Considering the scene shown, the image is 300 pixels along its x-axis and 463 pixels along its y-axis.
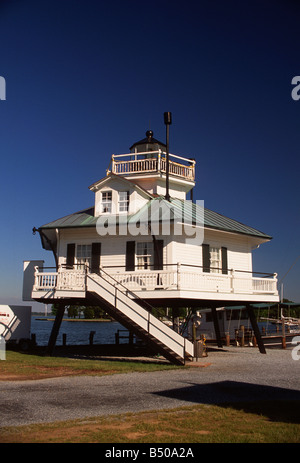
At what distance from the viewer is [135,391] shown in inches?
511

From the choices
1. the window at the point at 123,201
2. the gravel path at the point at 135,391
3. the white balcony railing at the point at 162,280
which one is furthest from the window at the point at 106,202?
the gravel path at the point at 135,391

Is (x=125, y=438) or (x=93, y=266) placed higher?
(x=93, y=266)

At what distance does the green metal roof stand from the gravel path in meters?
8.34

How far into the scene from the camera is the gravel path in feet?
34.2

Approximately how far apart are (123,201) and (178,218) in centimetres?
418

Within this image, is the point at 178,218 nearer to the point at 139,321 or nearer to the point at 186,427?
the point at 139,321

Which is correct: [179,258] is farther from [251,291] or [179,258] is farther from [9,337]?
[9,337]

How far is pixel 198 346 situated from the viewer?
21000mm

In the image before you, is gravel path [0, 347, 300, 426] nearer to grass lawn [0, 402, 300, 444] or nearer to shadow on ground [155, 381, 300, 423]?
shadow on ground [155, 381, 300, 423]

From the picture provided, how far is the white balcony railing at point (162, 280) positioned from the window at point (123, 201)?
11.6ft

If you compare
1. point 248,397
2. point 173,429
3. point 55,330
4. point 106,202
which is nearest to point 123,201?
point 106,202

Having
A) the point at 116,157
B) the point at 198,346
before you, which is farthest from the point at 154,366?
the point at 116,157

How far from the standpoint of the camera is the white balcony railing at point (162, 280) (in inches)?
824
